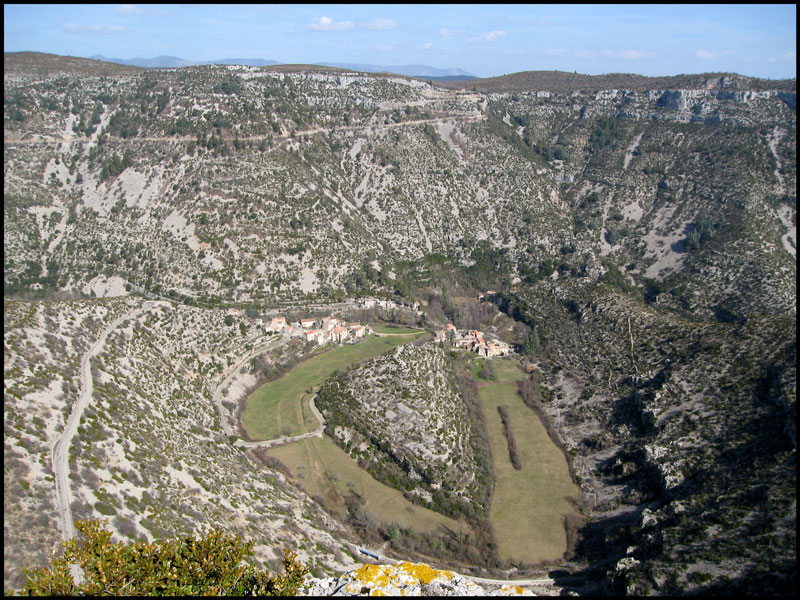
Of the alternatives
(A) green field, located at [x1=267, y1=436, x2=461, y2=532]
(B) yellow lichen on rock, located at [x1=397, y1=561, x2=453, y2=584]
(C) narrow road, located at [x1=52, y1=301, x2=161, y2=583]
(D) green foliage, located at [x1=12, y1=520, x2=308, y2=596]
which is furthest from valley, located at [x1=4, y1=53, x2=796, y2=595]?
(B) yellow lichen on rock, located at [x1=397, y1=561, x2=453, y2=584]

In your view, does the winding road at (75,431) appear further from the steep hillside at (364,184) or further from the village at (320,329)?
the steep hillside at (364,184)

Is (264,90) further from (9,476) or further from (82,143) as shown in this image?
(9,476)

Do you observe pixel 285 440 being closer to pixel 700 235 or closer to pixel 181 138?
pixel 181 138

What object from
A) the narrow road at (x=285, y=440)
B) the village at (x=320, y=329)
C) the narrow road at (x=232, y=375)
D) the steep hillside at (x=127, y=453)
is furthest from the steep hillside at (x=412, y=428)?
the village at (x=320, y=329)

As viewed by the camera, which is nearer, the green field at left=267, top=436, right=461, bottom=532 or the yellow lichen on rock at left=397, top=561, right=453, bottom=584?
the yellow lichen on rock at left=397, top=561, right=453, bottom=584

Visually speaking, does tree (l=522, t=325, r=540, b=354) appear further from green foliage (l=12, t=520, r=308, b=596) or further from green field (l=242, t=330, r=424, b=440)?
green foliage (l=12, t=520, r=308, b=596)
